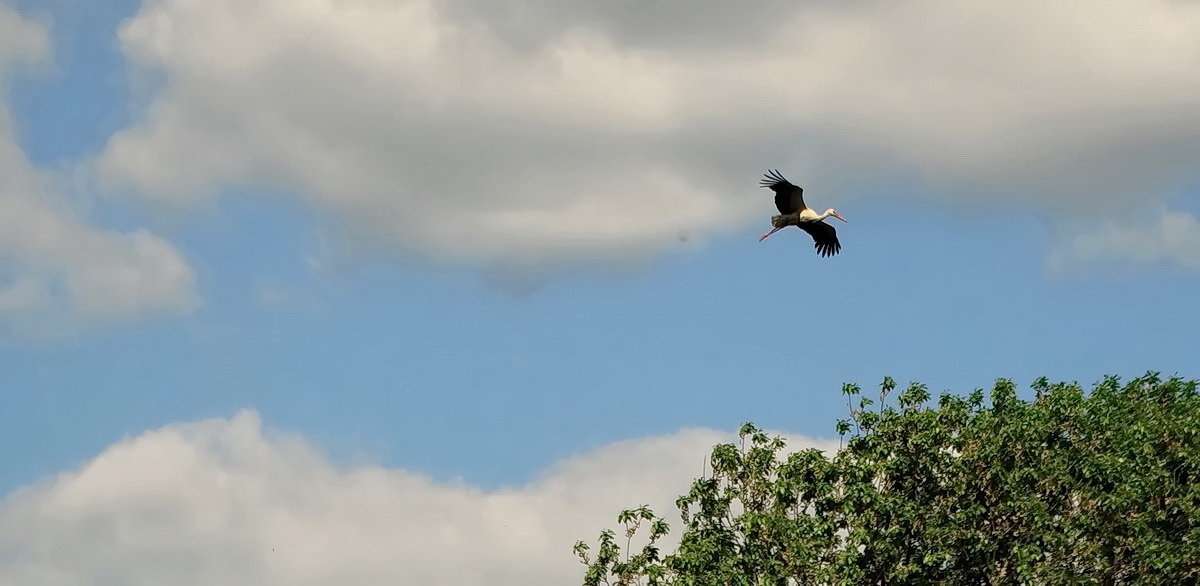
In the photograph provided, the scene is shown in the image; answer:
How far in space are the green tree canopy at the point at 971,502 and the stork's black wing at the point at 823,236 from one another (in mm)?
2626

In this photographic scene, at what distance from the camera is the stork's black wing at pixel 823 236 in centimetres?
3145

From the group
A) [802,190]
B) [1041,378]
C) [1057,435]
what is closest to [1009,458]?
[1057,435]

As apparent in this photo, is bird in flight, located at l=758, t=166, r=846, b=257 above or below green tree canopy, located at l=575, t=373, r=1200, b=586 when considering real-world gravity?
above

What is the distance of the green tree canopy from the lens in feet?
93.6

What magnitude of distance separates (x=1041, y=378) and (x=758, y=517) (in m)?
6.58

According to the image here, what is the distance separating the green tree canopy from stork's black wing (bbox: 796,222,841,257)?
263 cm

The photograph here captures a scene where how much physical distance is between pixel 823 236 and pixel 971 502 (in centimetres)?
560

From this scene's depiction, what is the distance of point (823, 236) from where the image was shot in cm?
3172

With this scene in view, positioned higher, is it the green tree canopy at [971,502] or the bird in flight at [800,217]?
the bird in flight at [800,217]

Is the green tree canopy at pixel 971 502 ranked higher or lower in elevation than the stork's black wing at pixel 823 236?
lower

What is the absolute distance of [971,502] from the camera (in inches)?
1178

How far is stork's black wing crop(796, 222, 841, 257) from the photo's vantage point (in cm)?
3145

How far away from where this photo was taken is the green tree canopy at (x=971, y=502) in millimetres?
28531

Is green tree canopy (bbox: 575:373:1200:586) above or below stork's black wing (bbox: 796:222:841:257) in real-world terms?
below
